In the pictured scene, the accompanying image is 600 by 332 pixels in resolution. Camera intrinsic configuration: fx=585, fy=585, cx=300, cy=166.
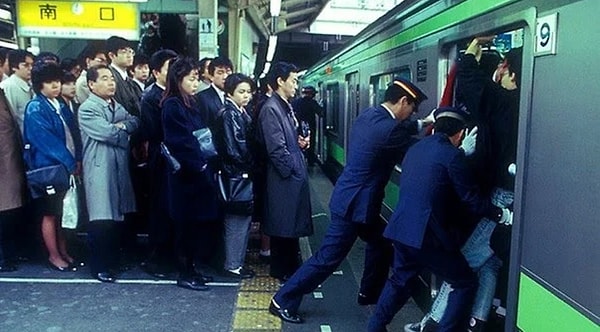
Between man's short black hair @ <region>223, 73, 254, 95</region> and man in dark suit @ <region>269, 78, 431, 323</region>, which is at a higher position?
man's short black hair @ <region>223, 73, 254, 95</region>

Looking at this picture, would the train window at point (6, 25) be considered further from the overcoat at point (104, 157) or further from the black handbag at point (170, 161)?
the black handbag at point (170, 161)

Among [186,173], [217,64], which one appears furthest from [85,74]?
[186,173]

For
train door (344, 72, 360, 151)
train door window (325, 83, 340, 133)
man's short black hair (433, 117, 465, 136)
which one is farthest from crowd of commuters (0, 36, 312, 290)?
train door window (325, 83, 340, 133)

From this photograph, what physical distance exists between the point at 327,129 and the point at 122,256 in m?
5.67

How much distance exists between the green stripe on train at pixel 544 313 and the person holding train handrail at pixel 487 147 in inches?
25.0

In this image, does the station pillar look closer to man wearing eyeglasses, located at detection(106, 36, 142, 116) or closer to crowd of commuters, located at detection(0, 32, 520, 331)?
crowd of commuters, located at detection(0, 32, 520, 331)

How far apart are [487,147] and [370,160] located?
25.6 inches

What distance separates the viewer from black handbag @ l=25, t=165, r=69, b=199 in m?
4.10

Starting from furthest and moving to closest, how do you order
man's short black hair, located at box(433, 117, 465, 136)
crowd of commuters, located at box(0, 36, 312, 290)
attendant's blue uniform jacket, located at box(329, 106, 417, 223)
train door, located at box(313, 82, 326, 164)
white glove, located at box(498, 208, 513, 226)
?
train door, located at box(313, 82, 326, 164) < crowd of commuters, located at box(0, 36, 312, 290) < attendant's blue uniform jacket, located at box(329, 106, 417, 223) < man's short black hair, located at box(433, 117, 465, 136) < white glove, located at box(498, 208, 513, 226)

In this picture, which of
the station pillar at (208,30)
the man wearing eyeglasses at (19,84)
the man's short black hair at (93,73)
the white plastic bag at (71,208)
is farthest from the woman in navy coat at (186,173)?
the station pillar at (208,30)

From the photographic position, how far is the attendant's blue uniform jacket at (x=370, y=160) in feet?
10.8

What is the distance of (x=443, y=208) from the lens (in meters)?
2.88

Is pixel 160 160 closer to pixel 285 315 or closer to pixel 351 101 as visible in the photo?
pixel 285 315

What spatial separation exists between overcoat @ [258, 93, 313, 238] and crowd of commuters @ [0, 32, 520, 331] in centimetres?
1
